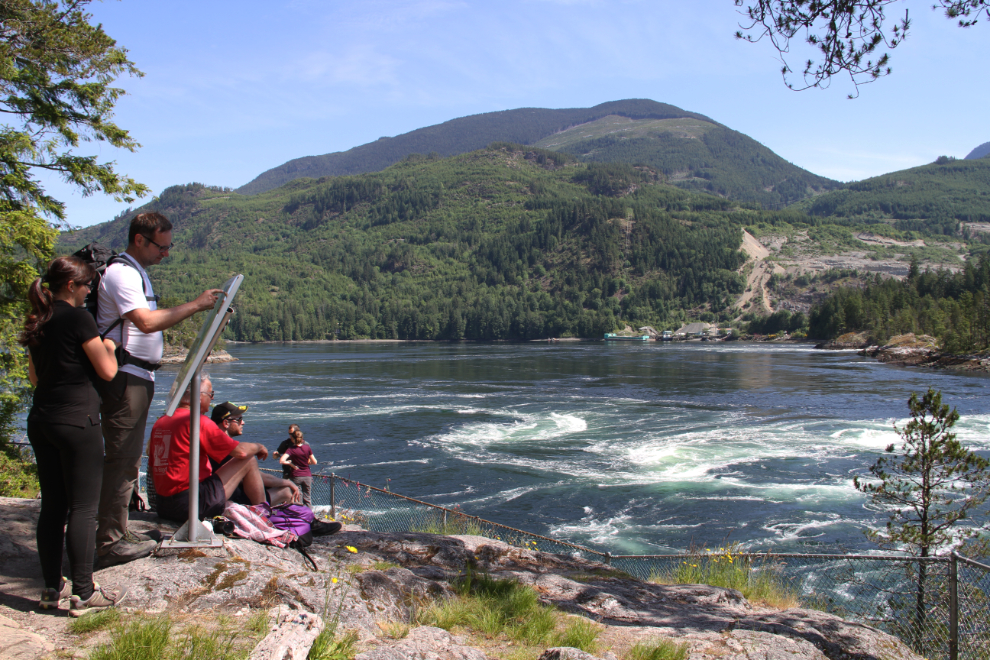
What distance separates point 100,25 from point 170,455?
1124 cm

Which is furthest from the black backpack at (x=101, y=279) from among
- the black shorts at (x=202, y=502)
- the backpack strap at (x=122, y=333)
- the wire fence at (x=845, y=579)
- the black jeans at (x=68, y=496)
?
the wire fence at (x=845, y=579)

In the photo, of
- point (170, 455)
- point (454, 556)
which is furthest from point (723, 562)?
point (170, 455)

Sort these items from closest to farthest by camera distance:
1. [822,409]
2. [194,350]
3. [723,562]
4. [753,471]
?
[194,350] → [723,562] → [753,471] → [822,409]

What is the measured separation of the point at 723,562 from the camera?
30.0 feet

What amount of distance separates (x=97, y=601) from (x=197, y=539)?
961 millimetres

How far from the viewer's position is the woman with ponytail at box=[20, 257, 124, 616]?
3.99 meters

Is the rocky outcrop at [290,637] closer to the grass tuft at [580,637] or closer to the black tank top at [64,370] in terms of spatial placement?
the black tank top at [64,370]

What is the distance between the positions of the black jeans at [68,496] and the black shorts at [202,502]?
136 cm

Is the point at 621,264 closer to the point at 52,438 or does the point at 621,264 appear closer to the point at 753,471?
the point at 753,471

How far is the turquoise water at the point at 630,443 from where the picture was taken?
635 inches

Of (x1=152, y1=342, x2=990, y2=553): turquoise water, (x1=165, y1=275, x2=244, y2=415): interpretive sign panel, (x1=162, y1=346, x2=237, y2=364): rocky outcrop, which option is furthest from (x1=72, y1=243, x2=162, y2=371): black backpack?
(x1=162, y1=346, x2=237, y2=364): rocky outcrop

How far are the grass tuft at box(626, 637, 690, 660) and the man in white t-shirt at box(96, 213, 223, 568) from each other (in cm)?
377

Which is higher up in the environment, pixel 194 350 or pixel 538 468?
pixel 194 350

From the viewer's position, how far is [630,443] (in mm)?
25438
